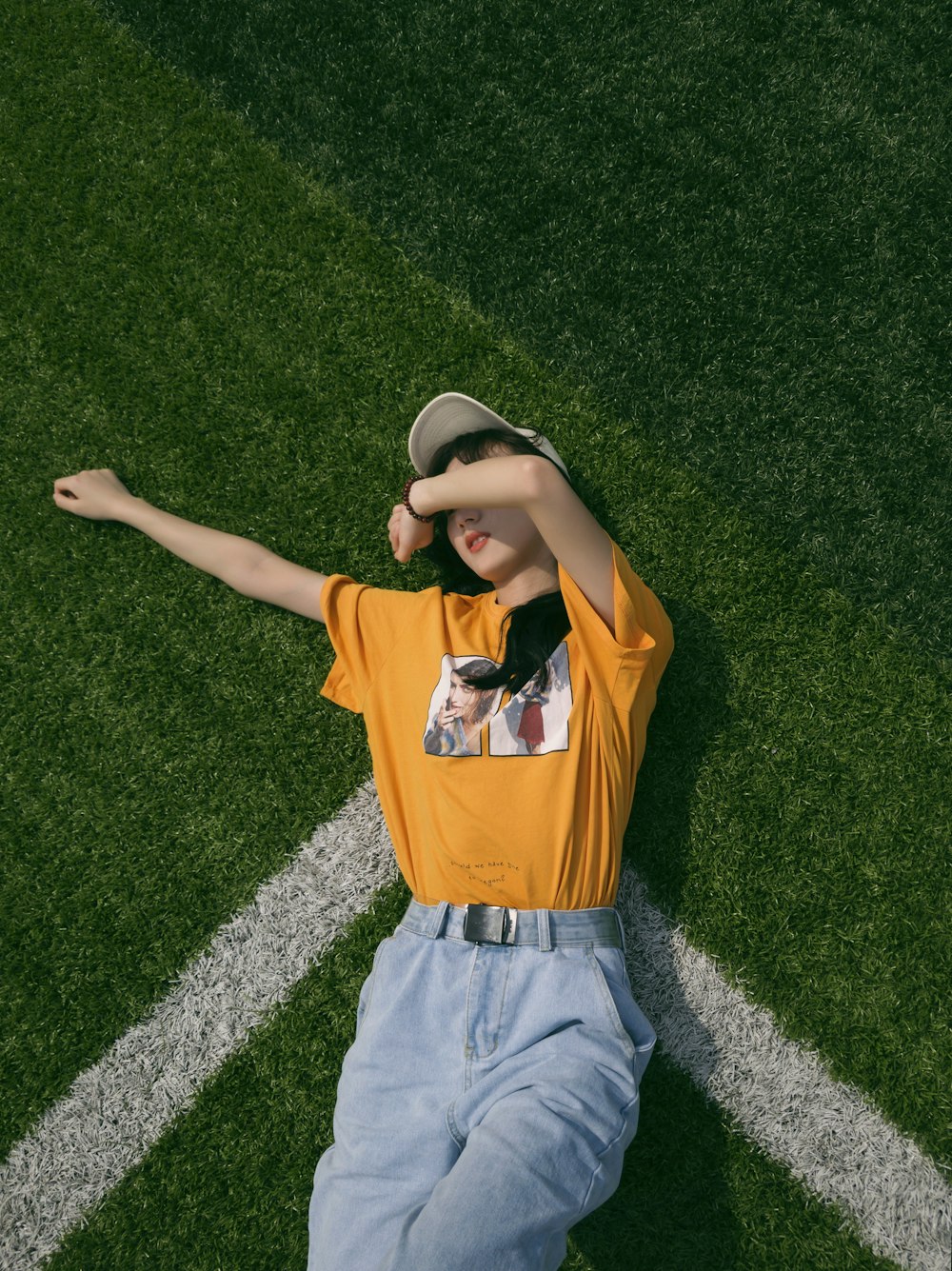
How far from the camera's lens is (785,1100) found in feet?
11.7

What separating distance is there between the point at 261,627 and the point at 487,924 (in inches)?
68.4

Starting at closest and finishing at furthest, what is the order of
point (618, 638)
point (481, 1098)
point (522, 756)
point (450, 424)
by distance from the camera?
1. point (481, 1098)
2. point (618, 638)
3. point (522, 756)
4. point (450, 424)

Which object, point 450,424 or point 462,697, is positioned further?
point 450,424

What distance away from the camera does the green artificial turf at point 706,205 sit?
3.93m

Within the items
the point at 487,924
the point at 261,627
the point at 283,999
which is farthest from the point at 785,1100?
the point at 261,627

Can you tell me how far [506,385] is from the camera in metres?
4.12

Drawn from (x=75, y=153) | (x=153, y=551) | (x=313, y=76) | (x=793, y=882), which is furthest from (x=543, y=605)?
(x=75, y=153)

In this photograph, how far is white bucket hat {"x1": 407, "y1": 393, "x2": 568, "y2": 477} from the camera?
3.50 metres

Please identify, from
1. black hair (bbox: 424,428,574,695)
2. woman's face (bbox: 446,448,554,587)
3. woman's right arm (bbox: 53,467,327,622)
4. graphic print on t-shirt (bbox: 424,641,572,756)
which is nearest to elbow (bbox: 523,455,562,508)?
woman's face (bbox: 446,448,554,587)

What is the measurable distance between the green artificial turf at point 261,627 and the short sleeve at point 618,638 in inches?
32.4

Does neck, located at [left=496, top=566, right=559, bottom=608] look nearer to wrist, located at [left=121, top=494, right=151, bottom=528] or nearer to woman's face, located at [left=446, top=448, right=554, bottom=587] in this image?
woman's face, located at [left=446, top=448, right=554, bottom=587]

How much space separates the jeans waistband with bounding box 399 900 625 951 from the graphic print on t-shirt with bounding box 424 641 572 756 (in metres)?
0.58

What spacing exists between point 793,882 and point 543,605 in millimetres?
1655

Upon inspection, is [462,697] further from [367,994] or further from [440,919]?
[367,994]
